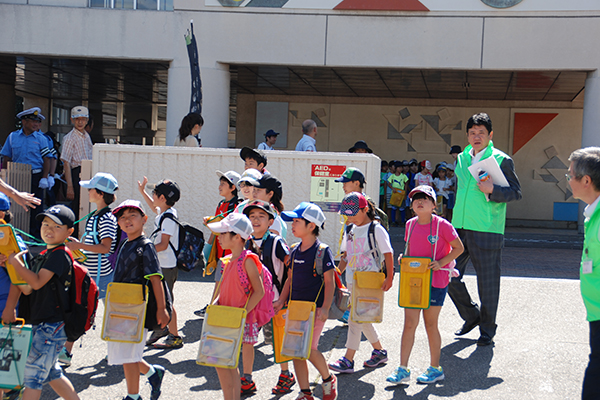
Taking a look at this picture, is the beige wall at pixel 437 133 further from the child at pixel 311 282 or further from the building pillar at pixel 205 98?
the child at pixel 311 282

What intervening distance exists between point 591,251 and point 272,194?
2.70m

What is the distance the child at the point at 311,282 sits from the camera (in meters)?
3.95

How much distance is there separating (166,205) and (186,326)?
1441mm

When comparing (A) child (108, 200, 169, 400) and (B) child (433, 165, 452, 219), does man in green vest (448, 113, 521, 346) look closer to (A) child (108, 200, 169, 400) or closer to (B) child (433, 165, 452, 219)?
(A) child (108, 200, 169, 400)

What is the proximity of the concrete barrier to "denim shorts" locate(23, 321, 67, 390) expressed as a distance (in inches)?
219

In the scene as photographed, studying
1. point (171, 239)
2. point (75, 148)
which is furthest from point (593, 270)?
point (75, 148)

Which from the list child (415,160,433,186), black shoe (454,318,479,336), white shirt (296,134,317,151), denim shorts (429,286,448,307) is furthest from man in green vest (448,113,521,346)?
child (415,160,433,186)

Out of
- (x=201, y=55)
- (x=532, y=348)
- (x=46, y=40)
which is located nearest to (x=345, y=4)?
(x=201, y=55)

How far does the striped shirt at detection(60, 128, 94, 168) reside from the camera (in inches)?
369

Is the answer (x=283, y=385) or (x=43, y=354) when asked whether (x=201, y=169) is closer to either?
(x=283, y=385)

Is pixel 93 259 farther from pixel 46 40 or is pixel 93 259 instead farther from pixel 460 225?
pixel 46 40

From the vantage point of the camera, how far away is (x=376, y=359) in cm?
481

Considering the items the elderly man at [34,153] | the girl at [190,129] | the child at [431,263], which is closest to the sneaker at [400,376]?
the child at [431,263]

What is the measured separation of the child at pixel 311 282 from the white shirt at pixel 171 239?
4.68 ft
